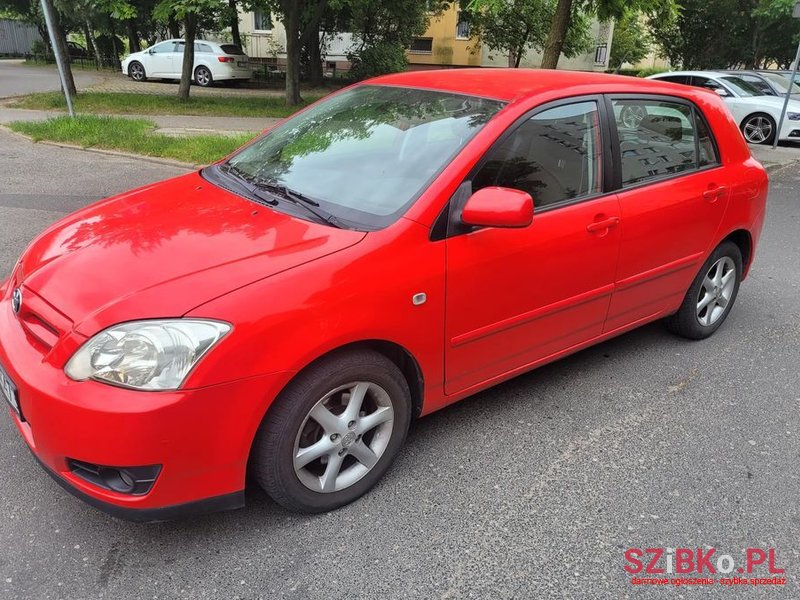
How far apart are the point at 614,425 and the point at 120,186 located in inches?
258

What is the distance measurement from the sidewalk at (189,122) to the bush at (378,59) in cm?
1135

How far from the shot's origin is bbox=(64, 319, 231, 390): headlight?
204 cm

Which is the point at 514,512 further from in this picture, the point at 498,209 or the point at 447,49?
the point at 447,49

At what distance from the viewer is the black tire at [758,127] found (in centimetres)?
1364

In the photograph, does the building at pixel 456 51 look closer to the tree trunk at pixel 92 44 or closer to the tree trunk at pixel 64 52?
the tree trunk at pixel 92 44

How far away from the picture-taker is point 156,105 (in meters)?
14.7

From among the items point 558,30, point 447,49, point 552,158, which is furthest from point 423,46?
point 552,158

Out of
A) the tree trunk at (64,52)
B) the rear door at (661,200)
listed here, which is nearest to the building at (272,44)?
the tree trunk at (64,52)

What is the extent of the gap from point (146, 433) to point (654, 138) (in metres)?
3.04

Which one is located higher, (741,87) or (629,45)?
(741,87)

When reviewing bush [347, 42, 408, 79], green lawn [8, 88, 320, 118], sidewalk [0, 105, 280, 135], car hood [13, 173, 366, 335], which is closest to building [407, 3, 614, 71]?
bush [347, 42, 408, 79]

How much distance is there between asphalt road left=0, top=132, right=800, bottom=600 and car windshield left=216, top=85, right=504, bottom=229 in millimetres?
1205

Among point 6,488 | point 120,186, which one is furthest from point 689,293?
point 120,186

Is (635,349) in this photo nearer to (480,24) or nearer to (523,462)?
(523,462)
